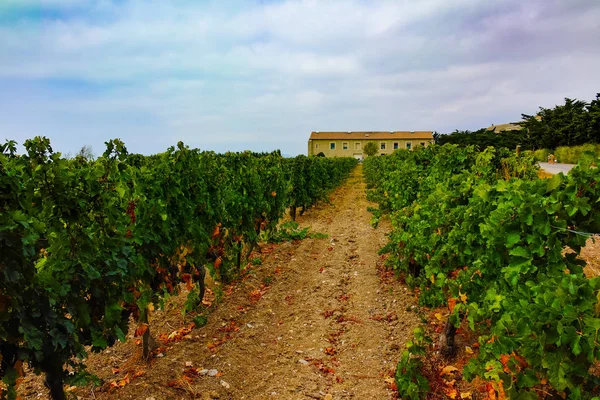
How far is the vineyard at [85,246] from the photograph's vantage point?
2.35 metres

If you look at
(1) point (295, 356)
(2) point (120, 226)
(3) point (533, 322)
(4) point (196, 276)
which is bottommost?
(1) point (295, 356)

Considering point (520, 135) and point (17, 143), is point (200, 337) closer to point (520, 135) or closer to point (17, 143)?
point (17, 143)

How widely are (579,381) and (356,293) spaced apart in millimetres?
4270

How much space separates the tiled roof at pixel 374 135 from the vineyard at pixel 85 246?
3178 inches

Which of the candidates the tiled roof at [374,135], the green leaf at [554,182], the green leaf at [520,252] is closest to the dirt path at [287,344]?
the green leaf at [520,252]

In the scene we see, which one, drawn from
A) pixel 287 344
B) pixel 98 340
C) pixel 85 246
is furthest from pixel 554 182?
pixel 98 340

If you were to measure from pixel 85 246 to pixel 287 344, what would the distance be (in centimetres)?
274

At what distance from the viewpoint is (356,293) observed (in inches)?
248

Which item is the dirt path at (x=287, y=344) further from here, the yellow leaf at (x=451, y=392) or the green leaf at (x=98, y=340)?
the green leaf at (x=98, y=340)

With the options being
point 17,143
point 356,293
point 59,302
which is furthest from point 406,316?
point 17,143

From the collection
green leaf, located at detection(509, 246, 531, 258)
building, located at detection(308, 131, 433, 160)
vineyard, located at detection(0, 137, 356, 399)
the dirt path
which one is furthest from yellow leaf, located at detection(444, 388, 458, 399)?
building, located at detection(308, 131, 433, 160)

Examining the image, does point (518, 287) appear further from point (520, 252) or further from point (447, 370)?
point (447, 370)

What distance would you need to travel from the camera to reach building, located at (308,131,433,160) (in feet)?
272

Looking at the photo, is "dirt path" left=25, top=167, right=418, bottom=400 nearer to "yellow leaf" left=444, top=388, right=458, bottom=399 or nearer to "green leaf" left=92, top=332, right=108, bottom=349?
"yellow leaf" left=444, top=388, right=458, bottom=399
